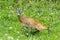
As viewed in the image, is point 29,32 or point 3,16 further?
point 3,16

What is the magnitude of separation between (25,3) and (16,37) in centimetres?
517

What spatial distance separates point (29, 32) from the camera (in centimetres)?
1131

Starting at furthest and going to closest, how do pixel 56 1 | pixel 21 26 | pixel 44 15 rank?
pixel 56 1 < pixel 44 15 < pixel 21 26

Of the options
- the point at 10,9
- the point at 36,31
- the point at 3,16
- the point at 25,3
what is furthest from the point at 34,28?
the point at 25,3

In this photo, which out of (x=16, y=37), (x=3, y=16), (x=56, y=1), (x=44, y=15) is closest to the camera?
(x=16, y=37)

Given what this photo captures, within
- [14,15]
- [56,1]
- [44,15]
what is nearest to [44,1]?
[56,1]

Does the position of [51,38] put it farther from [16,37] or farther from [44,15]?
[44,15]

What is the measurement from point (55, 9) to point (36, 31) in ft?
13.2

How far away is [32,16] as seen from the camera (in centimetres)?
1381

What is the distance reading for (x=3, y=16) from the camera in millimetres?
13117

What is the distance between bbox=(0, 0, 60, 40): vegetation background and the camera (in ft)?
36.4

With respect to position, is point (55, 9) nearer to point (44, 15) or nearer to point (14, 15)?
point (44, 15)

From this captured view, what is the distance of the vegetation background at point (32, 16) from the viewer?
11.1 metres

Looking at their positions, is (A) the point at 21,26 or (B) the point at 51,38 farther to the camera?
(A) the point at 21,26
